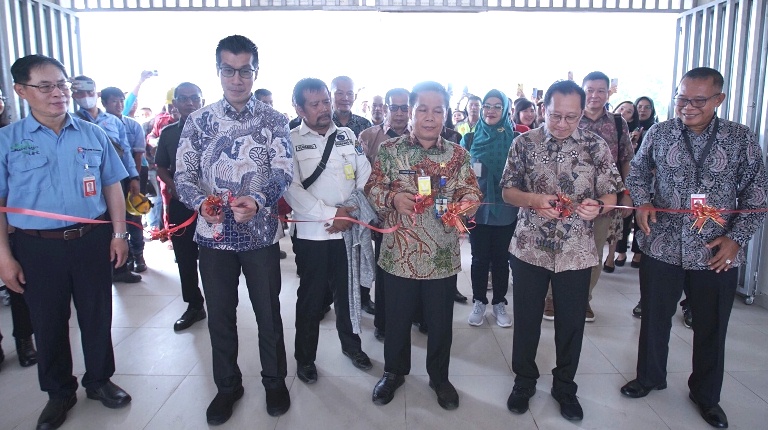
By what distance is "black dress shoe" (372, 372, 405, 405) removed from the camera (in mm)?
2568

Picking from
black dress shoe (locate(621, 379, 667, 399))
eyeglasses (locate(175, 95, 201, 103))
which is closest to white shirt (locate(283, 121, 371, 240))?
eyeglasses (locate(175, 95, 201, 103))

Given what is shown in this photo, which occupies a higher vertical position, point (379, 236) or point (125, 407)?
point (379, 236)

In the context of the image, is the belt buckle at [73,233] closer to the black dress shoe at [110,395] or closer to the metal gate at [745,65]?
the black dress shoe at [110,395]

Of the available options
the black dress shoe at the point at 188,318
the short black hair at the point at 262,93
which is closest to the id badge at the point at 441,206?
the black dress shoe at the point at 188,318

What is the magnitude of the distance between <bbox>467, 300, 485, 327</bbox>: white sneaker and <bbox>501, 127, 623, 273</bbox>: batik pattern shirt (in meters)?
1.31

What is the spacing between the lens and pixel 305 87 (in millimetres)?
2623

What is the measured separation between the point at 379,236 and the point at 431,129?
3.47ft

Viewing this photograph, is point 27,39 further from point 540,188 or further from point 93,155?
point 540,188

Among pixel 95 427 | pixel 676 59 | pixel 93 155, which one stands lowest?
pixel 95 427

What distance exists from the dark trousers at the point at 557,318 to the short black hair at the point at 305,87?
143cm

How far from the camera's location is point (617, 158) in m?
3.40

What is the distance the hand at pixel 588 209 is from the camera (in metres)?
2.24

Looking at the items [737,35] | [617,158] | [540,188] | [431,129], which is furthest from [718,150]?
[737,35]

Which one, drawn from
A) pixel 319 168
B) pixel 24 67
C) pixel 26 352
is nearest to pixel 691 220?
pixel 319 168
